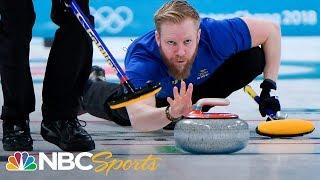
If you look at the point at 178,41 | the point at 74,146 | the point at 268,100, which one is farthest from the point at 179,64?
the point at 74,146

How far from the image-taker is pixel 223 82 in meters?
2.68

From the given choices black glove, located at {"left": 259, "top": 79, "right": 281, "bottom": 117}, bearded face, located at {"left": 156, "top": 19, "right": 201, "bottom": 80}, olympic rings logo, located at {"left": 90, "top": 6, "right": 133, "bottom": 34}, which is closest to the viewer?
bearded face, located at {"left": 156, "top": 19, "right": 201, "bottom": 80}

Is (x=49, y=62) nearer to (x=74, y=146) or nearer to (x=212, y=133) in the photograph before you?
(x=74, y=146)

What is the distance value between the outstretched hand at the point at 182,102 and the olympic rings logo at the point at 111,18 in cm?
310

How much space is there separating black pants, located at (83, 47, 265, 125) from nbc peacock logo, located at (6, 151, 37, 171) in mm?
771

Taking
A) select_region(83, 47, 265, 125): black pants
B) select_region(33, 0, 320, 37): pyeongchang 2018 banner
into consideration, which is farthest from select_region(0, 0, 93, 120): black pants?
select_region(33, 0, 320, 37): pyeongchang 2018 banner

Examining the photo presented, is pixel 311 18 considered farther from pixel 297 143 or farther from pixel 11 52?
pixel 11 52

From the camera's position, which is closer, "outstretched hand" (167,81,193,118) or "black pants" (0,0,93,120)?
"outstretched hand" (167,81,193,118)

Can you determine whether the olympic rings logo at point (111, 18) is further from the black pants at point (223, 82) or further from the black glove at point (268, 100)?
the black glove at point (268, 100)

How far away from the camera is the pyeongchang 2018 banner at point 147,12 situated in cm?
487

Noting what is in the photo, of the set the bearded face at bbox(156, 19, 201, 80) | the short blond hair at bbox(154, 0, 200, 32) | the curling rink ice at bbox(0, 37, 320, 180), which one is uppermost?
the short blond hair at bbox(154, 0, 200, 32)

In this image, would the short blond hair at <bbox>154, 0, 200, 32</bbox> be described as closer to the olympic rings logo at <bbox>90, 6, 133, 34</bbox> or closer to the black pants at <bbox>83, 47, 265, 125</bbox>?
the black pants at <bbox>83, 47, 265, 125</bbox>

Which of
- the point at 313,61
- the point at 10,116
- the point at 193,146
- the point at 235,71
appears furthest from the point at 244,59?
the point at 313,61

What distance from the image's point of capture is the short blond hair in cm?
212
